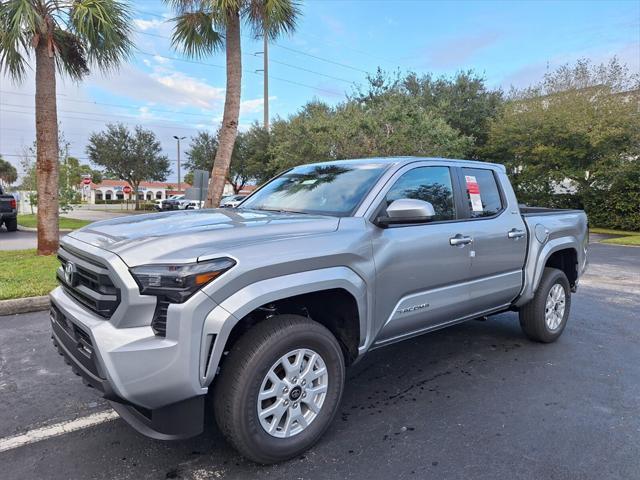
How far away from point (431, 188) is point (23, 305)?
5266mm

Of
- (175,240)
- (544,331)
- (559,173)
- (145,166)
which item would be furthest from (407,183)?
(145,166)

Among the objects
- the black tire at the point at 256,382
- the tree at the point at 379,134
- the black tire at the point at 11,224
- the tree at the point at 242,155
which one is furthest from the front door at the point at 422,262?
the tree at the point at 242,155

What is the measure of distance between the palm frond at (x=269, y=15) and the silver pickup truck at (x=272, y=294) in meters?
8.35

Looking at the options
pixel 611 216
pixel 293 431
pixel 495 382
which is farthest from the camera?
pixel 611 216

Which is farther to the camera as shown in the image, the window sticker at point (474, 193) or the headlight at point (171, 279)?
the window sticker at point (474, 193)

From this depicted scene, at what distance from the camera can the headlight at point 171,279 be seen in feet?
7.86

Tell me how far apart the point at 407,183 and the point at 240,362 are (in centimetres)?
196

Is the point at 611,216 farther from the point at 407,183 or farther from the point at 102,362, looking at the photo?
the point at 102,362

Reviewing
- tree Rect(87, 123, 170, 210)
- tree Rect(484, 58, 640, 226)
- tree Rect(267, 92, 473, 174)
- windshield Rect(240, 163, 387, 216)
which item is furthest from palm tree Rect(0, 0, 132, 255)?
tree Rect(87, 123, 170, 210)

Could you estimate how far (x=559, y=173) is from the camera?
22406mm

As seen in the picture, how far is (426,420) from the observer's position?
130 inches

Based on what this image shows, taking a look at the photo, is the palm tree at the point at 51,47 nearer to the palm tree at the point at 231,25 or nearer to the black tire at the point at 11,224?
the palm tree at the point at 231,25

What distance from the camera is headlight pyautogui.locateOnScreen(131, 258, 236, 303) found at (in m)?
2.40

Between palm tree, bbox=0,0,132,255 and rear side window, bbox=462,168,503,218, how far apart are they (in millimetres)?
7846
